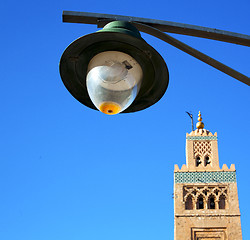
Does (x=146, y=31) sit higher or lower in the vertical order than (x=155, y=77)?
higher

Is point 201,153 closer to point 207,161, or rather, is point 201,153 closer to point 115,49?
point 207,161

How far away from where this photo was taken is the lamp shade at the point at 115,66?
7.66ft

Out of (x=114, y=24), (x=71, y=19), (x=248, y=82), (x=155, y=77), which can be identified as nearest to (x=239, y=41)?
(x=248, y=82)

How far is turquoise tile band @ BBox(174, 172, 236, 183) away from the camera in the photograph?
54.7 feet

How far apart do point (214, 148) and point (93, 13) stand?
1502cm

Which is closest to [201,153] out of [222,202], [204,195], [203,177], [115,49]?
[203,177]

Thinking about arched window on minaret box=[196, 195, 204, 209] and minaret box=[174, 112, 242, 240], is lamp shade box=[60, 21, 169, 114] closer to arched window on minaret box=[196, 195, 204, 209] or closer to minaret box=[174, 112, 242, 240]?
minaret box=[174, 112, 242, 240]

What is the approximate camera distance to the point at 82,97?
9.05ft

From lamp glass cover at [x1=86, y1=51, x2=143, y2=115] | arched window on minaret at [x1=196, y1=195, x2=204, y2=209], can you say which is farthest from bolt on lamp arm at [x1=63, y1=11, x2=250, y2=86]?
arched window on minaret at [x1=196, y1=195, x2=204, y2=209]

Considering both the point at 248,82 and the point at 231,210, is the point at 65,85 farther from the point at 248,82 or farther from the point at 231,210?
the point at 231,210

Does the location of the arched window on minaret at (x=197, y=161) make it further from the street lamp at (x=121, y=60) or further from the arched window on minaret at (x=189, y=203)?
the street lamp at (x=121, y=60)

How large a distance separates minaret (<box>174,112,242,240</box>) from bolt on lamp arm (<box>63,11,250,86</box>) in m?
13.8

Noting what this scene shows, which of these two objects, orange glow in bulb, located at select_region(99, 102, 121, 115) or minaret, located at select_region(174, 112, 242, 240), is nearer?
orange glow in bulb, located at select_region(99, 102, 121, 115)

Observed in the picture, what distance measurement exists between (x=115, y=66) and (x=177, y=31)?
43 centimetres
